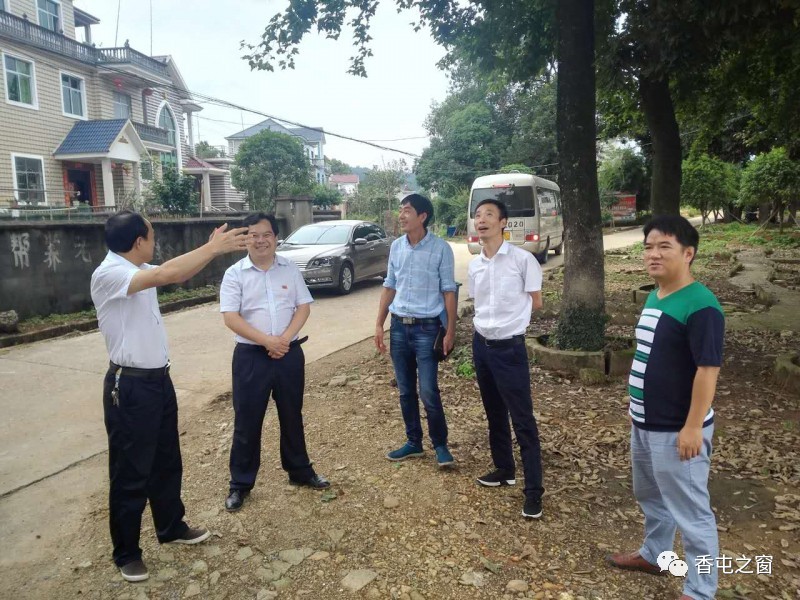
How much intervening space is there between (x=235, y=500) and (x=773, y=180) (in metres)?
22.6

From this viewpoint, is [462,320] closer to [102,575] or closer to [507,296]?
[507,296]

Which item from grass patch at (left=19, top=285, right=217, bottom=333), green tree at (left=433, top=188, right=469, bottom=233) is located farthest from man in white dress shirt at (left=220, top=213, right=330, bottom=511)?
green tree at (left=433, top=188, right=469, bottom=233)

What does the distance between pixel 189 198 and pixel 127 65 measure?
9645 mm

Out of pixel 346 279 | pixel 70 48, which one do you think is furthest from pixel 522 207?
pixel 70 48

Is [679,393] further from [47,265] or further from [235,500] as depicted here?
[47,265]

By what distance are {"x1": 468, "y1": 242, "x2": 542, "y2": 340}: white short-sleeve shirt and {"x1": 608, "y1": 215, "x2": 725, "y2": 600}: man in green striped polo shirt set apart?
925mm

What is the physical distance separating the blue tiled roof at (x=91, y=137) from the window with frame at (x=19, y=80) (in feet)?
5.18

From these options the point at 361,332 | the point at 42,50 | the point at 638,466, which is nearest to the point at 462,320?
the point at 361,332

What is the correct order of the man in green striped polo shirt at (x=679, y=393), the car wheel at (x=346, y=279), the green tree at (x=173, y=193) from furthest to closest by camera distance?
the green tree at (x=173, y=193), the car wheel at (x=346, y=279), the man in green striped polo shirt at (x=679, y=393)

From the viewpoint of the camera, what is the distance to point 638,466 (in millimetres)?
2639

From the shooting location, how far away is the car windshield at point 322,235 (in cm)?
1284

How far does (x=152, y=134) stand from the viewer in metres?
24.1

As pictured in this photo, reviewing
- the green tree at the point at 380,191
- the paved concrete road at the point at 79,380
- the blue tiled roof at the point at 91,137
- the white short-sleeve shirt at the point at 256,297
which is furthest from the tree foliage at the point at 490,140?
the white short-sleeve shirt at the point at 256,297

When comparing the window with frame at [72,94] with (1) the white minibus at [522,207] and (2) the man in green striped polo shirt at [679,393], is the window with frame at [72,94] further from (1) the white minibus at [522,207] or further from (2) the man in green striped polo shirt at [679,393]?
(2) the man in green striped polo shirt at [679,393]
